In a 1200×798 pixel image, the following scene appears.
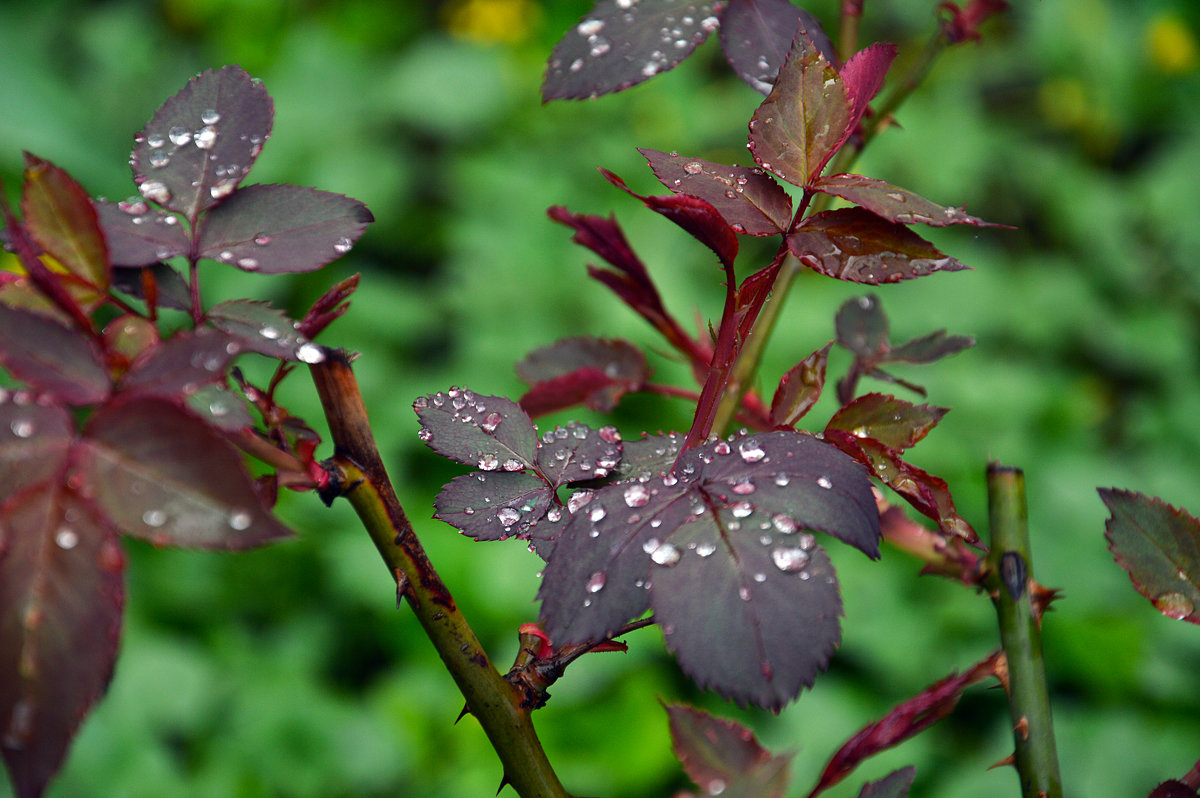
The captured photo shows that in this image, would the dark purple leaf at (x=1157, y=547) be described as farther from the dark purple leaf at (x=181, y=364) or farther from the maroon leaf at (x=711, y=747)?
the dark purple leaf at (x=181, y=364)

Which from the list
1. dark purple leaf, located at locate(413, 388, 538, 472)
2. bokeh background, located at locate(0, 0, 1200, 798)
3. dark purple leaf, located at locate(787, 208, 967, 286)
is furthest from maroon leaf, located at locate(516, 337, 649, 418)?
bokeh background, located at locate(0, 0, 1200, 798)

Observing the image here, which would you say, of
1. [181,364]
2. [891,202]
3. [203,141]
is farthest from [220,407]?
[891,202]

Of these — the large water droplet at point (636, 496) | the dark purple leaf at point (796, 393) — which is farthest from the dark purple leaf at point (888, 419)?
the large water droplet at point (636, 496)

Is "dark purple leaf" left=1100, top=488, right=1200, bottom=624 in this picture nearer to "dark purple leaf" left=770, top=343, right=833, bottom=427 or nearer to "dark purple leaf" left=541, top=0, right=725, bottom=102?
"dark purple leaf" left=770, top=343, right=833, bottom=427

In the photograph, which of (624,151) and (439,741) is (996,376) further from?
(439,741)

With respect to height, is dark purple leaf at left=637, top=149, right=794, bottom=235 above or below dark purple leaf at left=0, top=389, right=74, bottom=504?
above

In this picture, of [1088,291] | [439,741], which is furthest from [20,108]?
[1088,291]

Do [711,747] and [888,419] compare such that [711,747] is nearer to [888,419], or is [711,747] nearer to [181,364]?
[888,419]
